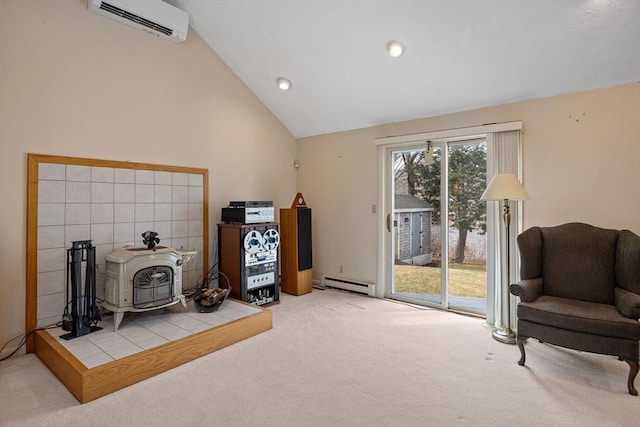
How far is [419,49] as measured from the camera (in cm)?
325

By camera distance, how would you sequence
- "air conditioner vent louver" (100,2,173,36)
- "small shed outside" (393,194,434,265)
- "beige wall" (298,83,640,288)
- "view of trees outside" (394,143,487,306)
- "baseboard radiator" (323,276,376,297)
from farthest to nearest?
1. "baseboard radiator" (323,276,376,297)
2. "small shed outside" (393,194,434,265)
3. "view of trees outside" (394,143,487,306)
4. "air conditioner vent louver" (100,2,173,36)
5. "beige wall" (298,83,640,288)

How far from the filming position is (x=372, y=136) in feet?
15.0

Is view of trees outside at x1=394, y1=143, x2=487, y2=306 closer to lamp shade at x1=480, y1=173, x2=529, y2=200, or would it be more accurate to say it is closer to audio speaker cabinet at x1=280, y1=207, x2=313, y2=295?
lamp shade at x1=480, y1=173, x2=529, y2=200

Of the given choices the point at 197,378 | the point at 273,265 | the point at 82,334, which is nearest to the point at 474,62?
the point at 273,265

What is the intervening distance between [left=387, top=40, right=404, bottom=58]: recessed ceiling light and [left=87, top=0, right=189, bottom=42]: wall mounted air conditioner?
217 centimetres

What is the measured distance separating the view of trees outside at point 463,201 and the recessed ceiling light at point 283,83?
1.84m

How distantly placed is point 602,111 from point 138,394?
14.1 feet

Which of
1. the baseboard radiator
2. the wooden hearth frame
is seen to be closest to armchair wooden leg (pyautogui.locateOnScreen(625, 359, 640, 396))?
the baseboard radiator

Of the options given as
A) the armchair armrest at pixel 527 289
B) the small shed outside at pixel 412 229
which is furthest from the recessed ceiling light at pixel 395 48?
the armchair armrest at pixel 527 289

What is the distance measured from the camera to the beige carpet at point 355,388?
1.99 metres

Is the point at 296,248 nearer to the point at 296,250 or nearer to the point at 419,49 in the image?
the point at 296,250

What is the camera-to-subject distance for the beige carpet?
1991 mm

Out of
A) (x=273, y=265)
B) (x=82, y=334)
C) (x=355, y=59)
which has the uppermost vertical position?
(x=355, y=59)

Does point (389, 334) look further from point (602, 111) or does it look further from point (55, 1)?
point (55, 1)
